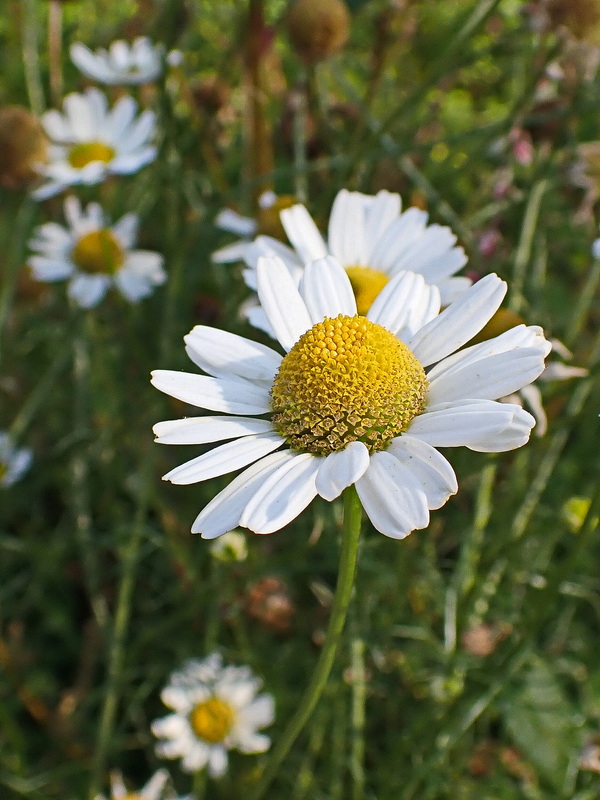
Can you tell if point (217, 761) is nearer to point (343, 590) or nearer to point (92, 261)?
point (343, 590)

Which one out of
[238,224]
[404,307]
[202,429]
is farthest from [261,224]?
[202,429]

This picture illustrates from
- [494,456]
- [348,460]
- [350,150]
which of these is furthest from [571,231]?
[348,460]

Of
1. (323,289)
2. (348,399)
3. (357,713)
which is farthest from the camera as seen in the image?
(357,713)

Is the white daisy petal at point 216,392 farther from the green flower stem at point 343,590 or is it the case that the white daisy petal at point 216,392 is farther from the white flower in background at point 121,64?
the white flower in background at point 121,64

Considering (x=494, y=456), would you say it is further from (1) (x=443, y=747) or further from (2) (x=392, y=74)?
(2) (x=392, y=74)

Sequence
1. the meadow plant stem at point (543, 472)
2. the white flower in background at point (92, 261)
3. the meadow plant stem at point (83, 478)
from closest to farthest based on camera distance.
Result: the meadow plant stem at point (543, 472), the meadow plant stem at point (83, 478), the white flower in background at point (92, 261)

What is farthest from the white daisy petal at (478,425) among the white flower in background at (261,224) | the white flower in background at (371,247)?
the white flower in background at (261,224)

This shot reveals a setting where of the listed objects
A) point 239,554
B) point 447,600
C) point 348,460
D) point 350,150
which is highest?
point 350,150
